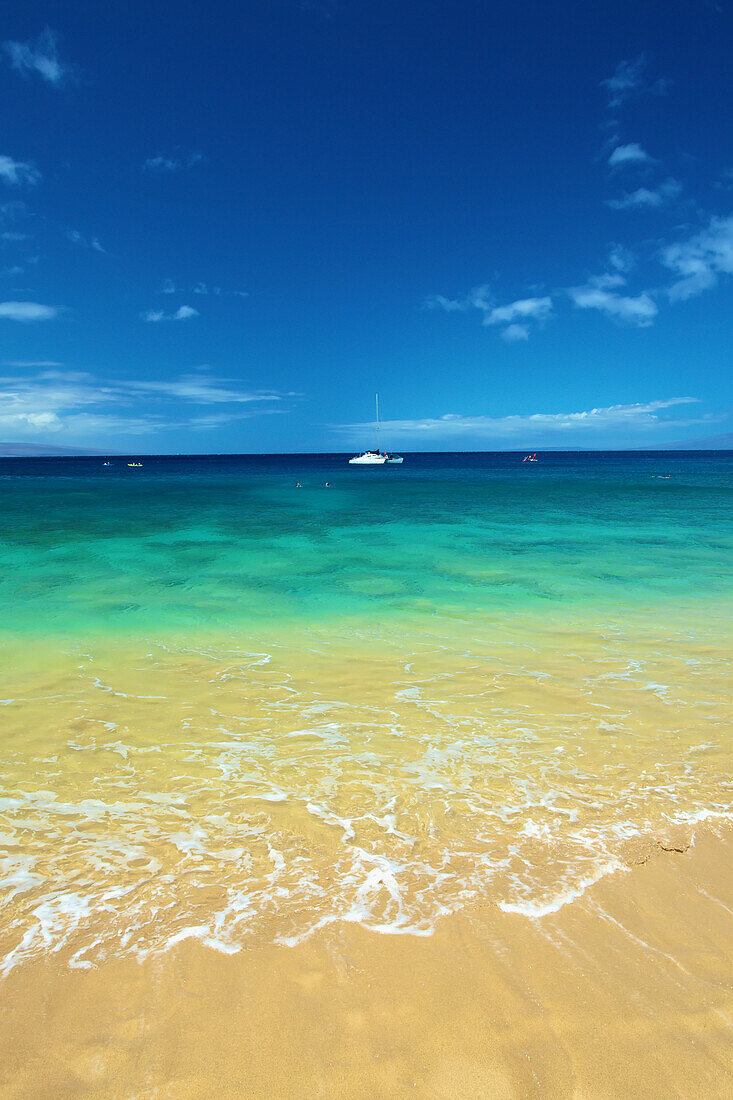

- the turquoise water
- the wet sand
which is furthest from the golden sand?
the turquoise water

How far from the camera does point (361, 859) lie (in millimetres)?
4270

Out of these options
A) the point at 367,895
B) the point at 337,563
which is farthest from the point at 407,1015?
the point at 337,563

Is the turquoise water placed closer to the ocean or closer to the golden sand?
the ocean

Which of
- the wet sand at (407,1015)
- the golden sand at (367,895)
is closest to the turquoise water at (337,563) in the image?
the golden sand at (367,895)

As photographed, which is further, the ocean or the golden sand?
the ocean

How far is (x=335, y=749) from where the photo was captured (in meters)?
6.04

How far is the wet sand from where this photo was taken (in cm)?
275

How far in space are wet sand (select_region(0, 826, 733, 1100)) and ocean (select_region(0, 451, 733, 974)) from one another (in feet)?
0.58

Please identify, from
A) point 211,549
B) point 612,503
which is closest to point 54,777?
point 211,549

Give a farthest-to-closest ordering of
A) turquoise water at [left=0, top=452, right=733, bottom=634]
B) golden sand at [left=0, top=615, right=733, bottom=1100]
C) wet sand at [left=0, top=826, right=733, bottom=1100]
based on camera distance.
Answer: turquoise water at [left=0, top=452, right=733, bottom=634] < golden sand at [left=0, top=615, right=733, bottom=1100] < wet sand at [left=0, top=826, right=733, bottom=1100]

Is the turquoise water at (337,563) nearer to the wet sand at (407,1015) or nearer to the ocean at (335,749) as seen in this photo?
the ocean at (335,749)

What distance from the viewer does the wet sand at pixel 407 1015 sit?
275 centimetres

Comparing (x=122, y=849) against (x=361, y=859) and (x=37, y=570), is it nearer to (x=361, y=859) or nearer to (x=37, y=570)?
(x=361, y=859)

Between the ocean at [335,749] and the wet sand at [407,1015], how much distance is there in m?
0.18
